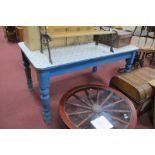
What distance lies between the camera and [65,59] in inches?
61.5

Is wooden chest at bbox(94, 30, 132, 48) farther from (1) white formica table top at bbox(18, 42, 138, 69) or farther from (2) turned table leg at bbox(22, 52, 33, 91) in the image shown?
(2) turned table leg at bbox(22, 52, 33, 91)

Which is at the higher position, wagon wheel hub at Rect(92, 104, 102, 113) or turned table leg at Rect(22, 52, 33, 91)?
turned table leg at Rect(22, 52, 33, 91)

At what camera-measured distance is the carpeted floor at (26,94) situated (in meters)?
1.78

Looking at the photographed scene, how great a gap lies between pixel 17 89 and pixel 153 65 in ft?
8.44

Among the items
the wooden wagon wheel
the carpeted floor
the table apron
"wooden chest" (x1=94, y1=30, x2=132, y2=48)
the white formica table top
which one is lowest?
the carpeted floor

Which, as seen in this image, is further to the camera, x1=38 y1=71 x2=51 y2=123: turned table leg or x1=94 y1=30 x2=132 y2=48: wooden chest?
x1=94 y1=30 x2=132 y2=48: wooden chest

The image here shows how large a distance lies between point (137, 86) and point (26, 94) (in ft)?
4.69

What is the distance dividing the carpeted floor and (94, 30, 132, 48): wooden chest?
779 millimetres

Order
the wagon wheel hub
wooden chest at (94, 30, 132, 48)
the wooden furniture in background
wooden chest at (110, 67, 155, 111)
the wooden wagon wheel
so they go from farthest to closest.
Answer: the wooden furniture in background
wooden chest at (94, 30, 132, 48)
wooden chest at (110, 67, 155, 111)
the wagon wheel hub
the wooden wagon wheel

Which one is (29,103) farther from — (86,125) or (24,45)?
(86,125)

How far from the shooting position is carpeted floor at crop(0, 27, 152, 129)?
1784 millimetres

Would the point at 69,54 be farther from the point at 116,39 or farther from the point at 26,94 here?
the point at 26,94

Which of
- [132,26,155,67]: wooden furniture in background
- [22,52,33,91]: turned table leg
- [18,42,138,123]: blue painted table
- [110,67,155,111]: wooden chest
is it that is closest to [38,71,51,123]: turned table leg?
[18,42,138,123]: blue painted table

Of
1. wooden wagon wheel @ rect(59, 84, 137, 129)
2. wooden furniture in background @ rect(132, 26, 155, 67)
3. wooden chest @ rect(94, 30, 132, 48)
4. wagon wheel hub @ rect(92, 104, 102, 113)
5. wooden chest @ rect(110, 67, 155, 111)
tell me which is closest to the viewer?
wooden wagon wheel @ rect(59, 84, 137, 129)
